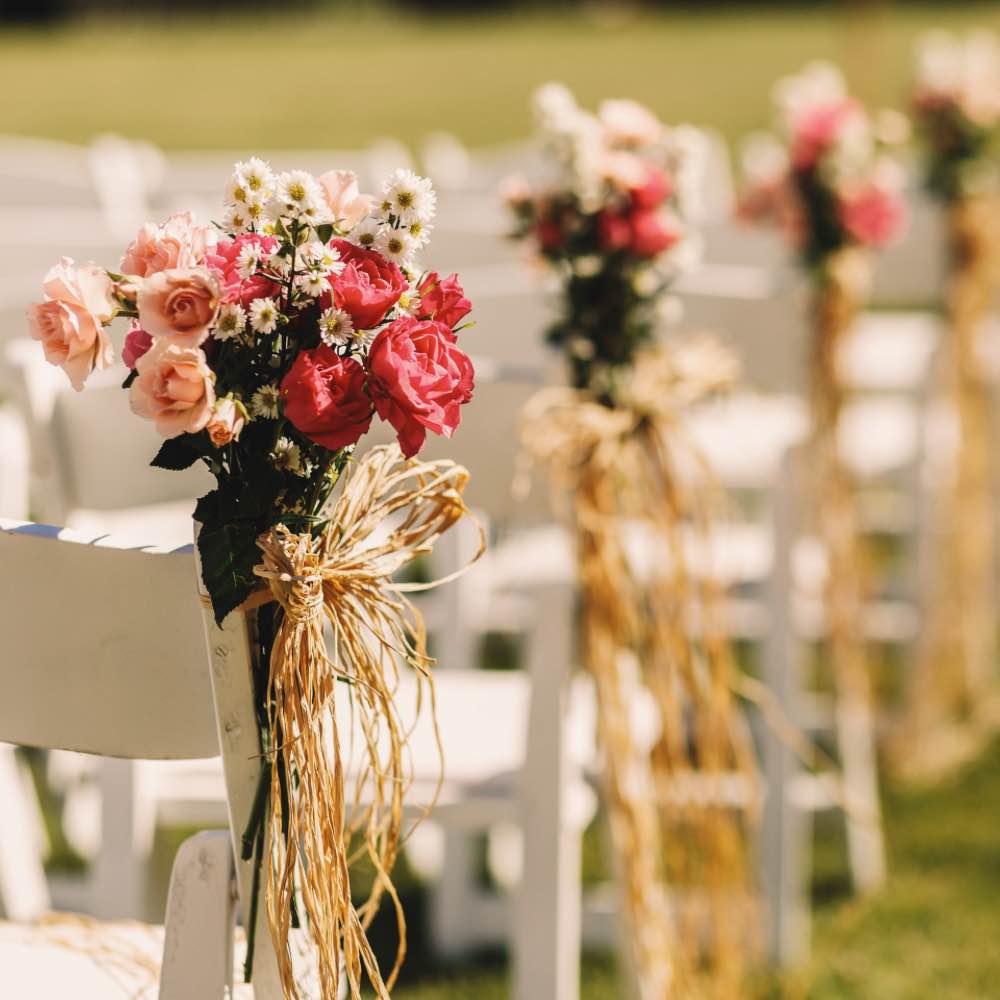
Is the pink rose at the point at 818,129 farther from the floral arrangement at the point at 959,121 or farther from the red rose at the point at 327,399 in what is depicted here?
the red rose at the point at 327,399

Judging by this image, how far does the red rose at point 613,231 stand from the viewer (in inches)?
91.8

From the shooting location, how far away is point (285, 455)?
1.38 meters

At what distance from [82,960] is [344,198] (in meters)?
0.93

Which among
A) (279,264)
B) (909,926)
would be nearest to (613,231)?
(279,264)

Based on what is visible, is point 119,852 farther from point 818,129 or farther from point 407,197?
point 818,129

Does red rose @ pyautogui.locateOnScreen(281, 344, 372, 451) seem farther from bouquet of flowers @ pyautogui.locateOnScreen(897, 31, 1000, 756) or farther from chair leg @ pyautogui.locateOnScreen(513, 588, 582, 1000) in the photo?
bouquet of flowers @ pyautogui.locateOnScreen(897, 31, 1000, 756)

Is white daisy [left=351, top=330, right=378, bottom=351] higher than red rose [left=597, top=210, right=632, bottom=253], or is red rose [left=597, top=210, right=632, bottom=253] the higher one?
red rose [left=597, top=210, right=632, bottom=253]

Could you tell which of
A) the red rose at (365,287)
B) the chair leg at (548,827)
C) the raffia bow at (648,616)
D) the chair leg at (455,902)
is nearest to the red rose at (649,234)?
the raffia bow at (648,616)

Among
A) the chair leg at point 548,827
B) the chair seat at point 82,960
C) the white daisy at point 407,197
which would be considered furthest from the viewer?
the chair leg at point 548,827

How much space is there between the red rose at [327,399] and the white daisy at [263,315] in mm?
39

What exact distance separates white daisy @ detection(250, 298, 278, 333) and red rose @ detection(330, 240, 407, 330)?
0.19ft

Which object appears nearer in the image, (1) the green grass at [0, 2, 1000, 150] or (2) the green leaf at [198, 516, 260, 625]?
(2) the green leaf at [198, 516, 260, 625]

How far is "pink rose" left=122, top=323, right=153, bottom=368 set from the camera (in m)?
1.35

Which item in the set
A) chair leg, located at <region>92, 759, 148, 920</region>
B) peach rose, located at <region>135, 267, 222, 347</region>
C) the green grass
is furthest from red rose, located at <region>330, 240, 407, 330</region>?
the green grass
